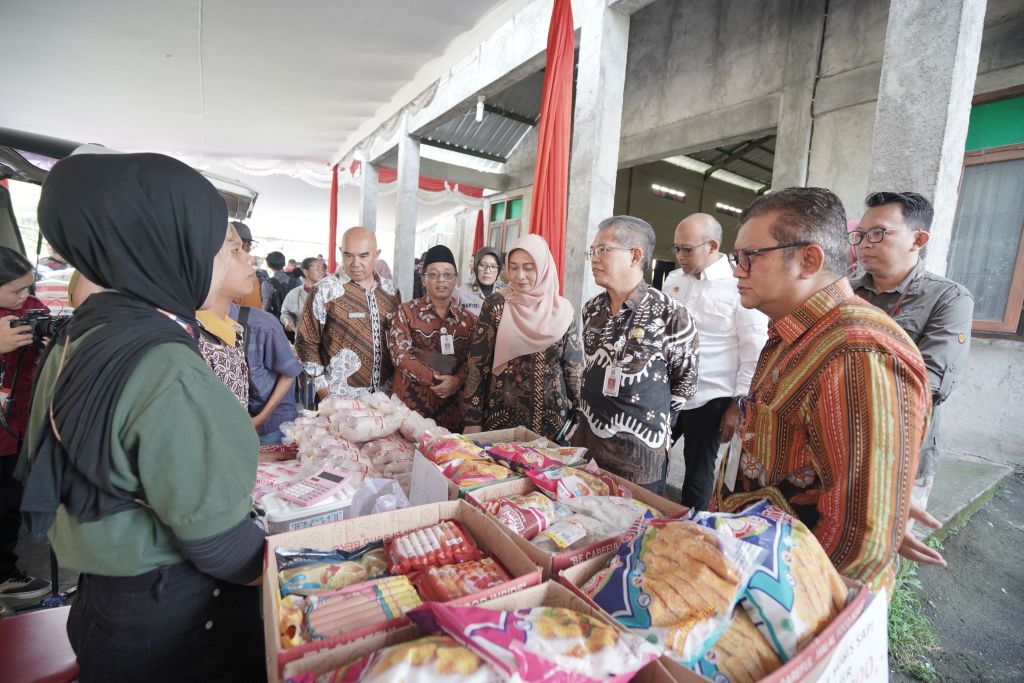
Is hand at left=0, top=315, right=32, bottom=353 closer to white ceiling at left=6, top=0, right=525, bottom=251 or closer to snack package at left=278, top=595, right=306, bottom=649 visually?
snack package at left=278, top=595, right=306, bottom=649

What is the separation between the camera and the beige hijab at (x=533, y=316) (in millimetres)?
2236

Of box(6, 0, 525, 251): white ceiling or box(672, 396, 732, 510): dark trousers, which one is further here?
box(6, 0, 525, 251): white ceiling

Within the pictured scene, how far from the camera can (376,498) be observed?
1264 millimetres

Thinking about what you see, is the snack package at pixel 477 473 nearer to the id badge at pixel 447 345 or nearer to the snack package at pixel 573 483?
the snack package at pixel 573 483

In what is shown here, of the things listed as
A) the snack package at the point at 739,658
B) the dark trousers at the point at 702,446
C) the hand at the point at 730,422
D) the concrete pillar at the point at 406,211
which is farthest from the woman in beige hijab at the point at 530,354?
the concrete pillar at the point at 406,211

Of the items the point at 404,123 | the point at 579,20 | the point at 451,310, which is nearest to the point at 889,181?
the point at 451,310

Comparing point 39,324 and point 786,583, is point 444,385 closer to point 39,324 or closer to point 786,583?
point 39,324

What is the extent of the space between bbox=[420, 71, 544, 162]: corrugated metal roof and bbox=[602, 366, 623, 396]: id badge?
612 cm

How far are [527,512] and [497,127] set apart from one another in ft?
28.6

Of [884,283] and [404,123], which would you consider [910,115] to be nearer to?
[884,283]

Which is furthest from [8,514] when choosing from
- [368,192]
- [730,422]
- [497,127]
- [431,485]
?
[497,127]

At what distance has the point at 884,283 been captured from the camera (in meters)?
2.05

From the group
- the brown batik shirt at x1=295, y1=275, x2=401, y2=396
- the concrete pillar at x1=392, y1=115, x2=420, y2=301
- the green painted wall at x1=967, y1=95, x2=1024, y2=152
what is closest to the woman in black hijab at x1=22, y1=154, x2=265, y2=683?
the brown batik shirt at x1=295, y1=275, x2=401, y2=396

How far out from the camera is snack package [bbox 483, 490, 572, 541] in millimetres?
1057
